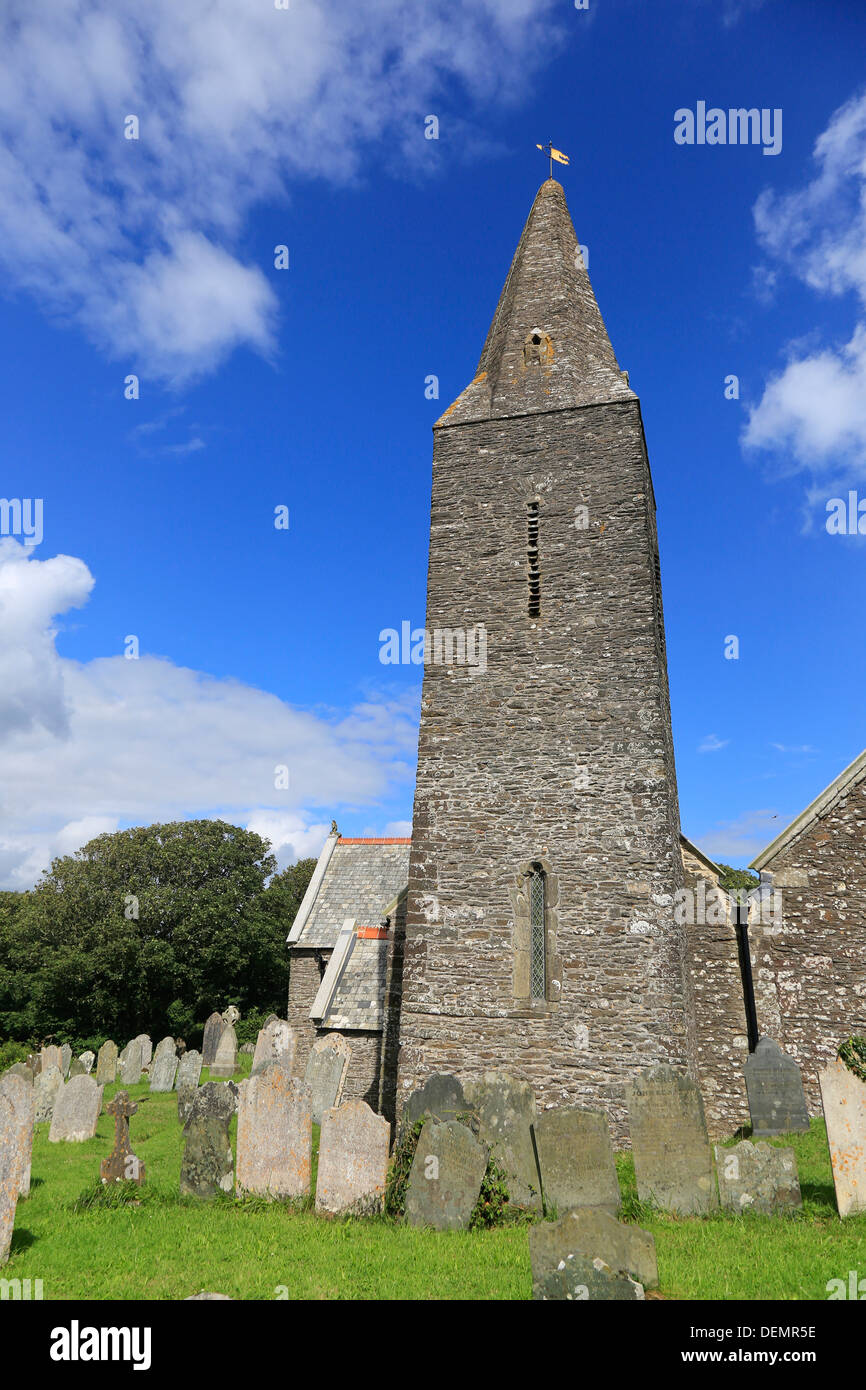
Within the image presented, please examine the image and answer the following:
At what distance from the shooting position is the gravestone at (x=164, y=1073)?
19.5 metres

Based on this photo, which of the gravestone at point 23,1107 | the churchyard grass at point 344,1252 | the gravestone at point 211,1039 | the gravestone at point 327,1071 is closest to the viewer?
the churchyard grass at point 344,1252

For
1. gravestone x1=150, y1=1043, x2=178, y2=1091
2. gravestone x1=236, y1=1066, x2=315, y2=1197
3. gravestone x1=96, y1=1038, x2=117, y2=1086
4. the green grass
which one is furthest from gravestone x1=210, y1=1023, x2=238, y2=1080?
gravestone x1=236, y1=1066, x2=315, y2=1197

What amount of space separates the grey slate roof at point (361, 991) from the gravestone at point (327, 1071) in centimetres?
104

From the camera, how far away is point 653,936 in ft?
35.2

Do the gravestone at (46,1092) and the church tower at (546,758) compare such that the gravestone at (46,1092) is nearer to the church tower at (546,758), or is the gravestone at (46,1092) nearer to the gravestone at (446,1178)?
the church tower at (546,758)

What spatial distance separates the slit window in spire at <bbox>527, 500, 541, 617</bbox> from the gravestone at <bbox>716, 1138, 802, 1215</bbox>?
25.6ft

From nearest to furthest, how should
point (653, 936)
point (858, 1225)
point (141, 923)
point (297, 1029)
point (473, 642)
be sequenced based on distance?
1. point (858, 1225)
2. point (653, 936)
3. point (473, 642)
4. point (297, 1029)
5. point (141, 923)

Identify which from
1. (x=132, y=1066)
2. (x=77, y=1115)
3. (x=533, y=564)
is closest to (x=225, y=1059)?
(x=132, y=1066)

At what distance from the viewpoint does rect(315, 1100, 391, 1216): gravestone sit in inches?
302

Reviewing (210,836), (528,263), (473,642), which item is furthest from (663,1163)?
(210,836)

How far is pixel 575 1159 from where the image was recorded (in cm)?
752

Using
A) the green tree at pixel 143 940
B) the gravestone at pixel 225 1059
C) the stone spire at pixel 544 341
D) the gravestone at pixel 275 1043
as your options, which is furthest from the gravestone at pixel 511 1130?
the green tree at pixel 143 940
